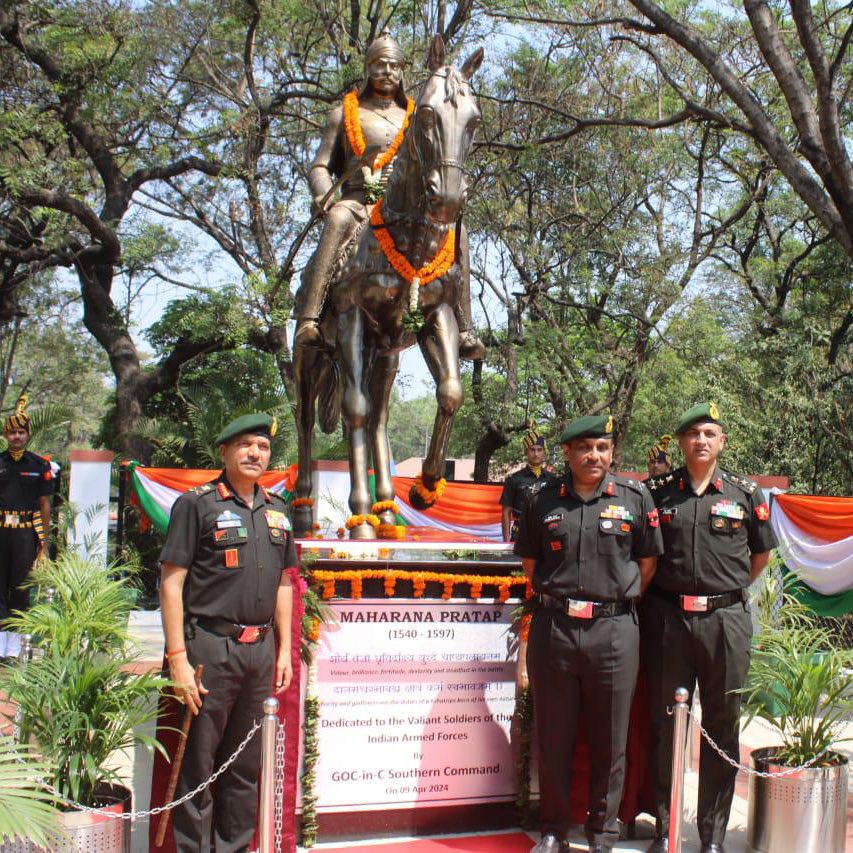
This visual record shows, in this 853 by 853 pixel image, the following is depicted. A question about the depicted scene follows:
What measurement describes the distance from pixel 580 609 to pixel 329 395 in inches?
127

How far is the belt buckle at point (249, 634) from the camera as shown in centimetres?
377

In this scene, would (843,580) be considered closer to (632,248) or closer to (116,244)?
(632,248)

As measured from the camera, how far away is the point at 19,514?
838cm

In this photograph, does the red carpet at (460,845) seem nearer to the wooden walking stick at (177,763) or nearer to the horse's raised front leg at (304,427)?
the wooden walking stick at (177,763)

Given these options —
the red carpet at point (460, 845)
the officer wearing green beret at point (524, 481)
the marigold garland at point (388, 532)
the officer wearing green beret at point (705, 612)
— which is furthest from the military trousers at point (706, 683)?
the officer wearing green beret at point (524, 481)

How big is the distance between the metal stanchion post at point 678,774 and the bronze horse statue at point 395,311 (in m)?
2.10

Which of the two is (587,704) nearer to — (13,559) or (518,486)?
(518,486)

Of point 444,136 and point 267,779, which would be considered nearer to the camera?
point 267,779

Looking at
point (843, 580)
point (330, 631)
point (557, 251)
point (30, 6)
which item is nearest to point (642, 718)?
point (330, 631)

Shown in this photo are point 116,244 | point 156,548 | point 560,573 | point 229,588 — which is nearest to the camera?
point 229,588

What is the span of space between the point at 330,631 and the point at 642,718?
165cm

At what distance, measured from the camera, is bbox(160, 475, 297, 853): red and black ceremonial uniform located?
3.73m

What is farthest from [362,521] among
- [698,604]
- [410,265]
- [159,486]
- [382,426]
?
[159,486]

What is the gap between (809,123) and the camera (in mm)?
9883
